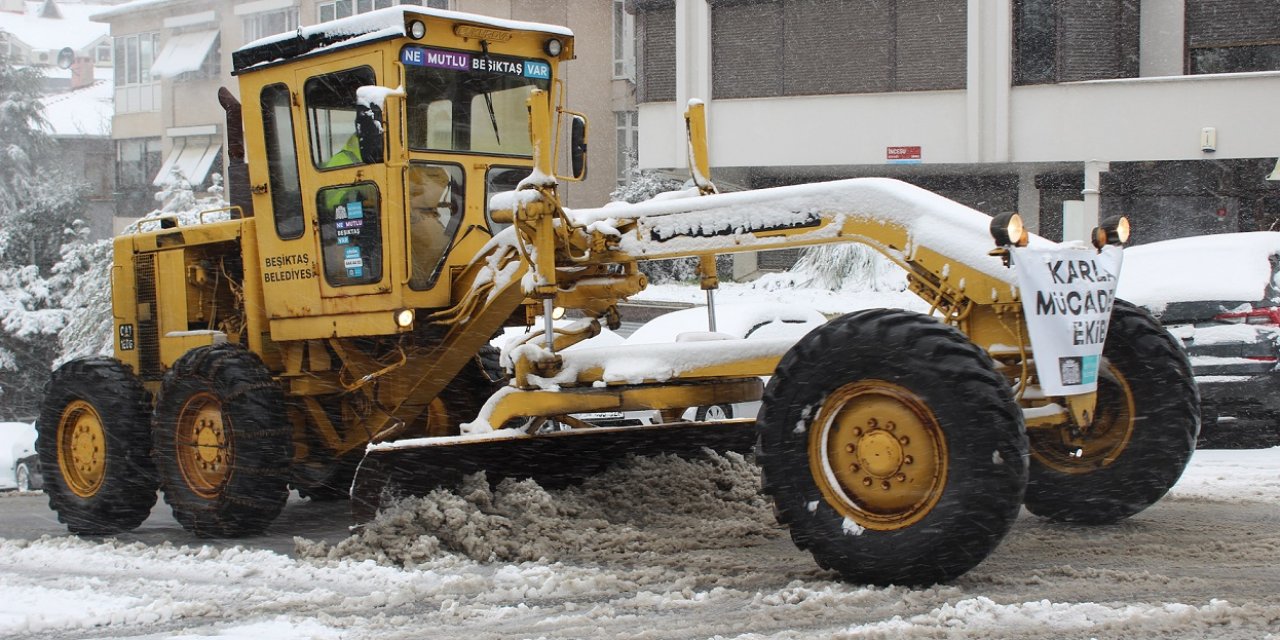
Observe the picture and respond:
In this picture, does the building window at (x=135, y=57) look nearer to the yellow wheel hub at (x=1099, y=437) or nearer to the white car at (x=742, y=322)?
the white car at (x=742, y=322)

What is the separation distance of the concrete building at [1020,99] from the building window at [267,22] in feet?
45.4

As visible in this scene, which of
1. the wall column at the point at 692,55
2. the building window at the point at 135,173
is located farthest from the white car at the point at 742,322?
the building window at the point at 135,173

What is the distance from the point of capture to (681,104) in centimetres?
2680

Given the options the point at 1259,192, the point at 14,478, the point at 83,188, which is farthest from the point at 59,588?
the point at 83,188

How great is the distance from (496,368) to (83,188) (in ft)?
107

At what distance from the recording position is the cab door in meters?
7.89

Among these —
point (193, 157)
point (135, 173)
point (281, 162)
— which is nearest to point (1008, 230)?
point (281, 162)

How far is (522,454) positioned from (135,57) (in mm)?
37272

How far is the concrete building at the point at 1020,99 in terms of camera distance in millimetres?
23625

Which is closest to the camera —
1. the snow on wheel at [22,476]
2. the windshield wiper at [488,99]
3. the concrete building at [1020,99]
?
the windshield wiper at [488,99]

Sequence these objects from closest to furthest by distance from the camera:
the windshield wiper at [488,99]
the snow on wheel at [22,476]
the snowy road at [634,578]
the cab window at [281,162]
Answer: the snowy road at [634,578]
the windshield wiper at [488,99]
the cab window at [281,162]
the snow on wheel at [22,476]

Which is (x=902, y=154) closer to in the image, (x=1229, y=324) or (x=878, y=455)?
(x=1229, y=324)

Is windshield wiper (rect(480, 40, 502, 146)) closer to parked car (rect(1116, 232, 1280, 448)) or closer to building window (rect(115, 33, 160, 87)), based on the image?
parked car (rect(1116, 232, 1280, 448))

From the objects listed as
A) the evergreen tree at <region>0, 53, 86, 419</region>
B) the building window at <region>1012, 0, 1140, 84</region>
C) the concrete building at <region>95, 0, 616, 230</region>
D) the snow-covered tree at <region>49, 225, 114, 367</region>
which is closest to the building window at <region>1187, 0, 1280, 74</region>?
the building window at <region>1012, 0, 1140, 84</region>
